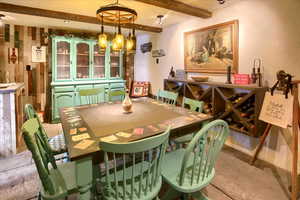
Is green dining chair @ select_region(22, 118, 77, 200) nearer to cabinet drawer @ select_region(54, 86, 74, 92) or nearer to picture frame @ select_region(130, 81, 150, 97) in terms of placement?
cabinet drawer @ select_region(54, 86, 74, 92)

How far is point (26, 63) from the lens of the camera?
4133mm

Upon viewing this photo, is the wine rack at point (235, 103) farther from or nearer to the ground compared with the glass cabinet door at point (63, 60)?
nearer to the ground

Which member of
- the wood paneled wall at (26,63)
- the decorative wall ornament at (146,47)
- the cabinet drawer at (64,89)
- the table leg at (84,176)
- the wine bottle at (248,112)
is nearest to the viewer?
the table leg at (84,176)

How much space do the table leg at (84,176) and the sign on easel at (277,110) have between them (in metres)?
1.99

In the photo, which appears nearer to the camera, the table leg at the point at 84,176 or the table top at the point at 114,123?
the table leg at the point at 84,176

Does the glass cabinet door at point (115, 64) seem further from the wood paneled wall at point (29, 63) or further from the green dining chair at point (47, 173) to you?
the green dining chair at point (47, 173)

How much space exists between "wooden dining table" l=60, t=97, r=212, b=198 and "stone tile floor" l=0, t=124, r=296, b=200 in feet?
2.54

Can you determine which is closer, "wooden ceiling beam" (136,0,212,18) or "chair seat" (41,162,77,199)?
"chair seat" (41,162,77,199)

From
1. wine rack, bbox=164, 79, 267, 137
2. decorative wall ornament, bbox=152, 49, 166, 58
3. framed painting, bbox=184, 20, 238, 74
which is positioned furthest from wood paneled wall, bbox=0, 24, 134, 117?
wine rack, bbox=164, 79, 267, 137

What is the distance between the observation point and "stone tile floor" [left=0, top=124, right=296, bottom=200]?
6.13ft

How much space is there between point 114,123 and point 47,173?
0.69m

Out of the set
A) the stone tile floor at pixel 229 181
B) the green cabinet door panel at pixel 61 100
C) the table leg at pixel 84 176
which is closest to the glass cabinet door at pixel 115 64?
the green cabinet door panel at pixel 61 100

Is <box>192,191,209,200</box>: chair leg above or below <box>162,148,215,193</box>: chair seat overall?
below

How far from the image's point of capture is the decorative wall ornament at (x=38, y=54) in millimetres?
4156
